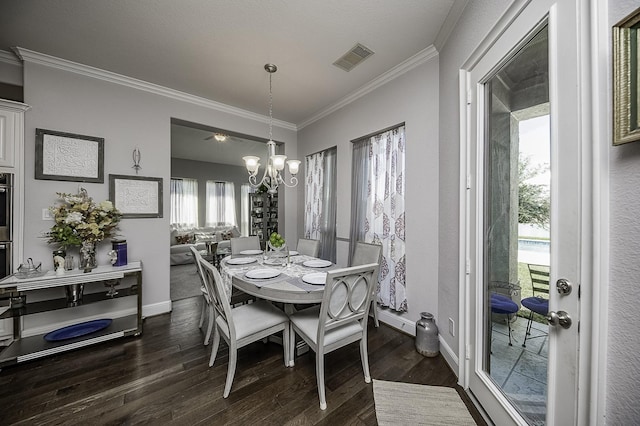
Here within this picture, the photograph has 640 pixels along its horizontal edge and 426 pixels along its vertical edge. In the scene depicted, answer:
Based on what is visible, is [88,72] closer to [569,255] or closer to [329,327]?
[329,327]

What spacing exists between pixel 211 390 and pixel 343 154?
114 inches

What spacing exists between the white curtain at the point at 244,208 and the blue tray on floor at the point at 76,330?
19.6ft

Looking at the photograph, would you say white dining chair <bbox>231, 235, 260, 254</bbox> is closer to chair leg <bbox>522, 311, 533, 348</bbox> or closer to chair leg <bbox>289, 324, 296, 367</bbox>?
chair leg <bbox>289, 324, 296, 367</bbox>

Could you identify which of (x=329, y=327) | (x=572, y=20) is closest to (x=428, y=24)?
(x=572, y=20)

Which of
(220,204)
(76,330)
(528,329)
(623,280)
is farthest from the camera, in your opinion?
(220,204)

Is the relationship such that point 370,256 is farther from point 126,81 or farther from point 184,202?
point 184,202

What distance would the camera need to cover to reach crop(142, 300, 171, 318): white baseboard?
Result: 9.26ft

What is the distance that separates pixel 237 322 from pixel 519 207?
203 centimetres

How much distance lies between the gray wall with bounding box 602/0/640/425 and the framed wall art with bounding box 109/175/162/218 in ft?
12.3

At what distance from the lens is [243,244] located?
320 centimetres

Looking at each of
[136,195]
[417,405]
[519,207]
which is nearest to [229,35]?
[136,195]

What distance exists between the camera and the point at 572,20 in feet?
2.90

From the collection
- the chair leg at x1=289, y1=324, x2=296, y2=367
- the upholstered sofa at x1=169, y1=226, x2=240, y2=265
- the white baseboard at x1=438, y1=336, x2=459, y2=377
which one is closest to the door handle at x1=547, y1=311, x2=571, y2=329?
the white baseboard at x1=438, y1=336, x2=459, y2=377

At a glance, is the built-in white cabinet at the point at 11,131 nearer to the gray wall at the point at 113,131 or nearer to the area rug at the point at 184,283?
the gray wall at the point at 113,131
